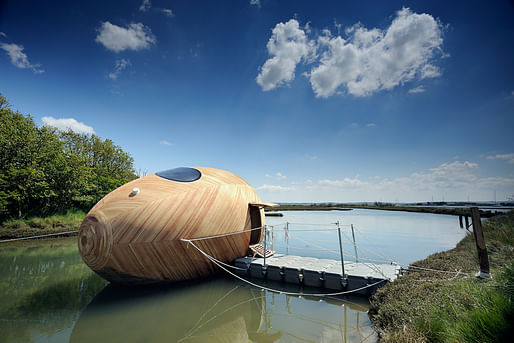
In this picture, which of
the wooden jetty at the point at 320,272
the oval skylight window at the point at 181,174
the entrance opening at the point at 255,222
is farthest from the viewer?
the entrance opening at the point at 255,222

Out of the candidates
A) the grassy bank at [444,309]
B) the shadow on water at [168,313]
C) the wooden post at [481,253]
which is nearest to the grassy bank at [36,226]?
the shadow on water at [168,313]

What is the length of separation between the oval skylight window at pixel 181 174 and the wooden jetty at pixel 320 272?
3.37 meters

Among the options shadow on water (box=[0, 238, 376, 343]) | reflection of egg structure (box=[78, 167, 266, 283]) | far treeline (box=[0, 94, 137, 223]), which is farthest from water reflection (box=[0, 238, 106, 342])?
far treeline (box=[0, 94, 137, 223])

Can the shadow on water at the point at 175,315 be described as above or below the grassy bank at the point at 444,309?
below

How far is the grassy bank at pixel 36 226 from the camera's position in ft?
48.4

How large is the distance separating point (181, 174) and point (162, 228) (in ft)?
6.48

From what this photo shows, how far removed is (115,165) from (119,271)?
98.8ft

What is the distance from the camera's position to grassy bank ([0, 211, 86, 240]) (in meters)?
14.8

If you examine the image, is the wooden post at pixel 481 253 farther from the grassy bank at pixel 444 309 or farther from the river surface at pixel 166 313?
the river surface at pixel 166 313

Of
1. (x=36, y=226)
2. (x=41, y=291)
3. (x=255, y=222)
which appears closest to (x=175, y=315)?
(x=255, y=222)

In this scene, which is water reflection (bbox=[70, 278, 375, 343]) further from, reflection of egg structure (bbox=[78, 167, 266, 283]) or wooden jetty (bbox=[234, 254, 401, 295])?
reflection of egg structure (bbox=[78, 167, 266, 283])

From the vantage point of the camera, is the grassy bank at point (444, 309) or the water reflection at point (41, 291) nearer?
the grassy bank at point (444, 309)

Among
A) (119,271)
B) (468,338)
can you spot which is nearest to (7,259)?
(119,271)

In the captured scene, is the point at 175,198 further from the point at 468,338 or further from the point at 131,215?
the point at 468,338
